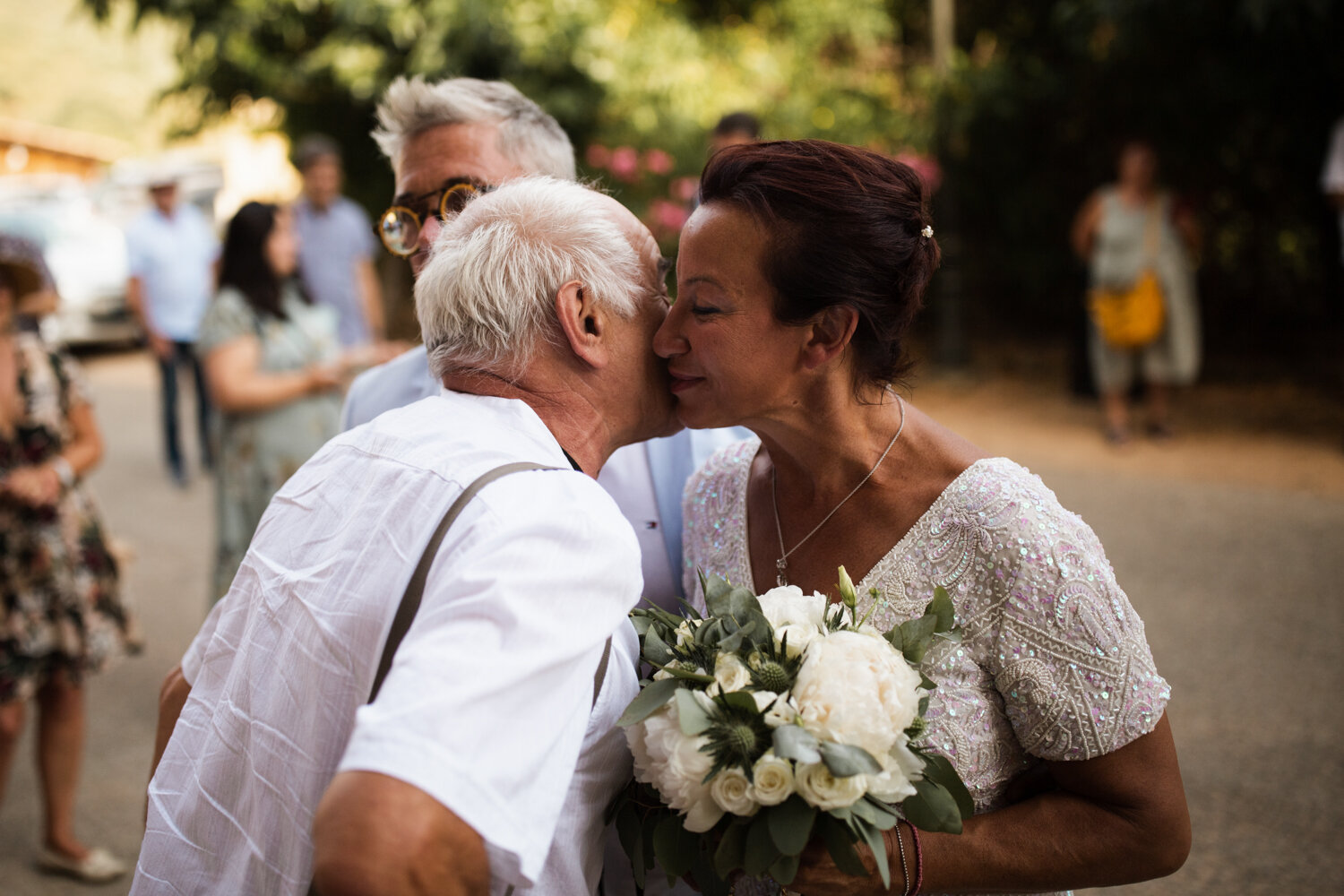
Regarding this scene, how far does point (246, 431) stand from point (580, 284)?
332cm

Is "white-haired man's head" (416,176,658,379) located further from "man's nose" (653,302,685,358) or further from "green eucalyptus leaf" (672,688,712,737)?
"green eucalyptus leaf" (672,688,712,737)

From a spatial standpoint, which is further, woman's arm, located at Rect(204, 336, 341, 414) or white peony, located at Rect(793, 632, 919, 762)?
woman's arm, located at Rect(204, 336, 341, 414)

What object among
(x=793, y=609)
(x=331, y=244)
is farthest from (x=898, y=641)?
(x=331, y=244)

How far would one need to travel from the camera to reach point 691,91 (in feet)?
47.1

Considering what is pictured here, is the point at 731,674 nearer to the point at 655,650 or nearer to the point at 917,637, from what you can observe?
the point at 655,650

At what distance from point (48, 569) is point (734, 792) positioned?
11.3 feet

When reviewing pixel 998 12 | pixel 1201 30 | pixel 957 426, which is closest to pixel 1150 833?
pixel 957 426

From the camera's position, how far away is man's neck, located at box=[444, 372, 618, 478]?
1.73 m

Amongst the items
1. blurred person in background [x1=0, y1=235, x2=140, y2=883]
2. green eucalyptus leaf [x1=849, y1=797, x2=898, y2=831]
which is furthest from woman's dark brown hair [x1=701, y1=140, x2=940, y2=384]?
blurred person in background [x1=0, y1=235, x2=140, y2=883]

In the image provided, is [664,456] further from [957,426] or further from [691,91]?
[691,91]

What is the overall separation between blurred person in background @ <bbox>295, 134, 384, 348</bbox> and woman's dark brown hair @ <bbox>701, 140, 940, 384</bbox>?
6976 mm

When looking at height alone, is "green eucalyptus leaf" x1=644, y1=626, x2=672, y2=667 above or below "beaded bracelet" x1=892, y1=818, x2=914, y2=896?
above

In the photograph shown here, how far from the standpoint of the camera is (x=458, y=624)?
1255 millimetres

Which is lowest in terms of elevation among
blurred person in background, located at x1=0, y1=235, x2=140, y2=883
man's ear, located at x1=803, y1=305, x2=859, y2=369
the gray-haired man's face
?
blurred person in background, located at x1=0, y1=235, x2=140, y2=883
